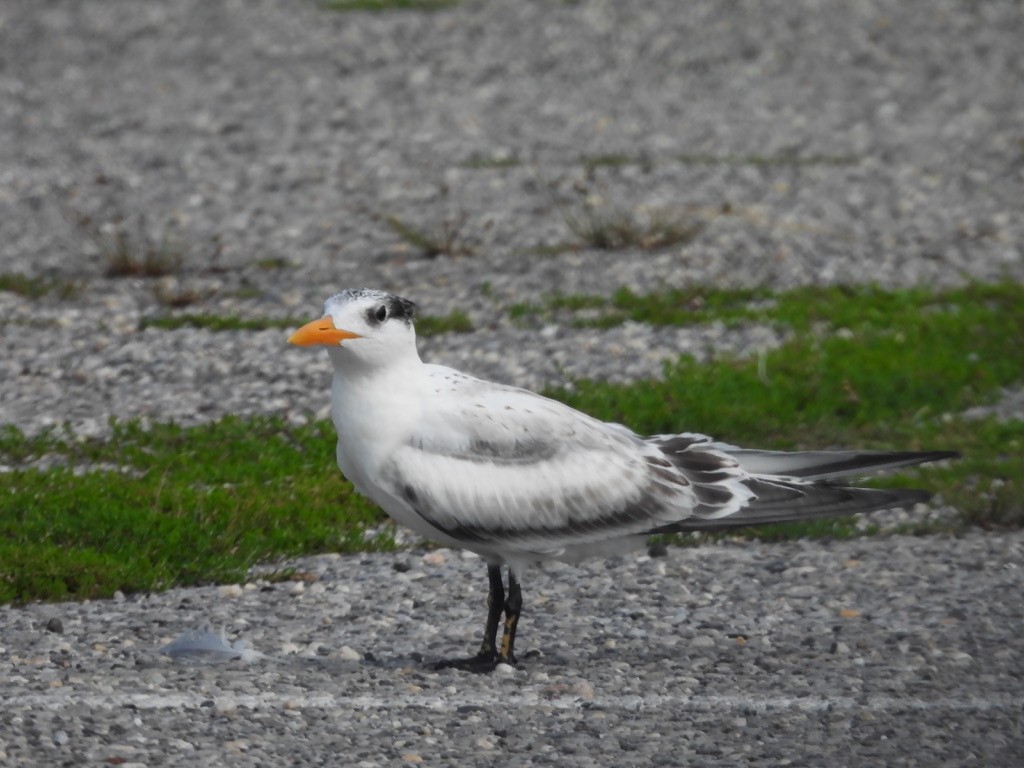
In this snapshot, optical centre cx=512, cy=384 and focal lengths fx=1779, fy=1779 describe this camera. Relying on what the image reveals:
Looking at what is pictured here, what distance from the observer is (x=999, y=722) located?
7027 millimetres

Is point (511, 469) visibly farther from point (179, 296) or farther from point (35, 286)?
point (35, 286)

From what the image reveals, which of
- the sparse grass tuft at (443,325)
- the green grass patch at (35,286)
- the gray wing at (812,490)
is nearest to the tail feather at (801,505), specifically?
the gray wing at (812,490)

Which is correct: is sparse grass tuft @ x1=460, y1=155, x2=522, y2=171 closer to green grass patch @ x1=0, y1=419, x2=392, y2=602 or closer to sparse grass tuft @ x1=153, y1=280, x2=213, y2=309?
sparse grass tuft @ x1=153, y1=280, x2=213, y2=309

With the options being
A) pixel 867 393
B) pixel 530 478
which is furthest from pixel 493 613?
pixel 867 393

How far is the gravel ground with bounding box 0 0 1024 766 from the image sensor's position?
23.3 ft

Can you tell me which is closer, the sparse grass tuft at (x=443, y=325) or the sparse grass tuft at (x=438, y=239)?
the sparse grass tuft at (x=443, y=325)

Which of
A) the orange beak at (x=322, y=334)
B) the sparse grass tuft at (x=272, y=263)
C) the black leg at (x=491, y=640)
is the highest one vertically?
the sparse grass tuft at (x=272, y=263)

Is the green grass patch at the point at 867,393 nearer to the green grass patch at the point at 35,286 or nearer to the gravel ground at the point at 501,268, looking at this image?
the gravel ground at the point at 501,268

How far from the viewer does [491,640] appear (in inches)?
304

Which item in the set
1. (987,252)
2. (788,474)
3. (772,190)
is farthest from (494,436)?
(772,190)

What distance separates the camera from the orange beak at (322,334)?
720 cm

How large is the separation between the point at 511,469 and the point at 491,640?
76 centimetres

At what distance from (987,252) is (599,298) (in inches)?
162

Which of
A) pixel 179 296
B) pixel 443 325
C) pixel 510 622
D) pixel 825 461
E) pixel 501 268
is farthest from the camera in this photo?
pixel 501 268
